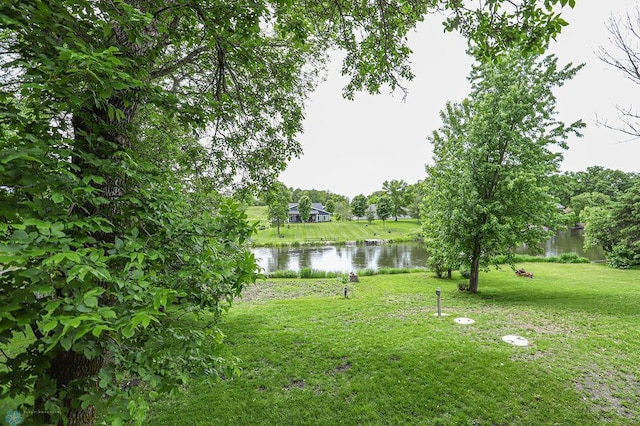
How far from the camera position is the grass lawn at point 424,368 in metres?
3.89

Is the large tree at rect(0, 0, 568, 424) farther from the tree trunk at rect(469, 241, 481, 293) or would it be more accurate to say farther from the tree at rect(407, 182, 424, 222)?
the tree at rect(407, 182, 424, 222)

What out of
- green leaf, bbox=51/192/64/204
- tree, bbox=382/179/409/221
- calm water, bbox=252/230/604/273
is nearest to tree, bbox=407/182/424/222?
tree, bbox=382/179/409/221

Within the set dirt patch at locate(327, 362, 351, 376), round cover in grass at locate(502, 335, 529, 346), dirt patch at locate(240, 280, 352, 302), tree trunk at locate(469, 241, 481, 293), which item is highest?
tree trunk at locate(469, 241, 481, 293)

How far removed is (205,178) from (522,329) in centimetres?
796

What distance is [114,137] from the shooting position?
2217 mm

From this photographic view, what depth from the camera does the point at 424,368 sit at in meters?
4.89

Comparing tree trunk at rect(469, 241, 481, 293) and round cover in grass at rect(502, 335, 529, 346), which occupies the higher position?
tree trunk at rect(469, 241, 481, 293)

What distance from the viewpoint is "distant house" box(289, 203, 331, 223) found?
5693 cm

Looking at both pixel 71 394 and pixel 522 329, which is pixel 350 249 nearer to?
pixel 522 329

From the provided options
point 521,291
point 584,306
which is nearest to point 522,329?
point 584,306

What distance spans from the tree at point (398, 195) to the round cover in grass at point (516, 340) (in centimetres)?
4656

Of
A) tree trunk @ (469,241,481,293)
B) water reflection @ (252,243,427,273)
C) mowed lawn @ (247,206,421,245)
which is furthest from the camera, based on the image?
mowed lawn @ (247,206,421,245)

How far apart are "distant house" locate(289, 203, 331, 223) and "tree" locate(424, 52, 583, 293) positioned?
151ft

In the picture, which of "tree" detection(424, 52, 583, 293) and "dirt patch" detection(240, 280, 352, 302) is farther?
"dirt patch" detection(240, 280, 352, 302)
